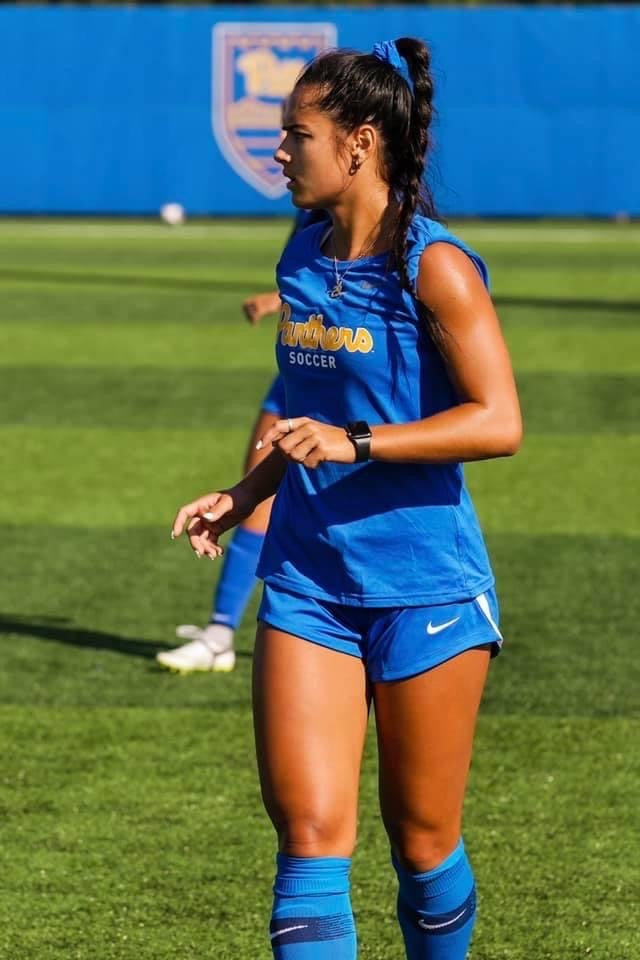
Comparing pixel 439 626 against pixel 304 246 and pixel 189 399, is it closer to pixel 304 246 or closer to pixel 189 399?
pixel 304 246

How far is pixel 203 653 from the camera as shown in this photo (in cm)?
716

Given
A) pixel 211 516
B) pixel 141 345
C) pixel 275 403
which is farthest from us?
pixel 141 345

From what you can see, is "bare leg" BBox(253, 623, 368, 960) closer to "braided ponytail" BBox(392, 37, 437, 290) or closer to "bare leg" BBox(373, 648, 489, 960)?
"bare leg" BBox(373, 648, 489, 960)

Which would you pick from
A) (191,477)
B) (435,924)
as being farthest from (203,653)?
(191,477)

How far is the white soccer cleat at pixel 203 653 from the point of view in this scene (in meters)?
7.12

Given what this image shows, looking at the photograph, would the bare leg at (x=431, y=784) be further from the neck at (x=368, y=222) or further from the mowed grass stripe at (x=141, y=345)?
the mowed grass stripe at (x=141, y=345)

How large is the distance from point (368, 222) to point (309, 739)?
39.0 inches

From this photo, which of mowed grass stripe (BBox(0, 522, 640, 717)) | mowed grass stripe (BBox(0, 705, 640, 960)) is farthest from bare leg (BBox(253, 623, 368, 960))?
mowed grass stripe (BBox(0, 522, 640, 717))

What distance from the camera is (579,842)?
5281 mm

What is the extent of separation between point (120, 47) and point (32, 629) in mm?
27700

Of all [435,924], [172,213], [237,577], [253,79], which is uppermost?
[435,924]

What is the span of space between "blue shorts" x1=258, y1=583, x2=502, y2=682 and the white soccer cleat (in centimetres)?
350

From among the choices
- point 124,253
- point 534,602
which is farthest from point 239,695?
point 124,253

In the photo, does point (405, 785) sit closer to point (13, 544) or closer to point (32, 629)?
point (32, 629)
